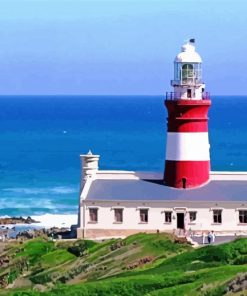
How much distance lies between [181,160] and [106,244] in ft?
19.8

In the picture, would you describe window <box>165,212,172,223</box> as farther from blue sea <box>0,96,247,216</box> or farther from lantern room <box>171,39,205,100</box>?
blue sea <box>0,96,247,216</box>

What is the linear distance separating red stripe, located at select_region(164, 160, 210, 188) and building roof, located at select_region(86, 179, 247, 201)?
262 millimetres

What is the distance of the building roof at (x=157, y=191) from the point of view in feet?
150

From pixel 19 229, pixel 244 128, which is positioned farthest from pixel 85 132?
pixel 19 229

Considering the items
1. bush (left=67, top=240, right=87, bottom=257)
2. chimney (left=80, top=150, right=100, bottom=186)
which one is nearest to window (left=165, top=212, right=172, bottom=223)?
bush (left=67, top=240, right=87, bottom=257)

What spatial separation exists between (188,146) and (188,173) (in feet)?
3.63

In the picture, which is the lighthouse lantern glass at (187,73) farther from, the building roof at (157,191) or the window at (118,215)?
the window at (118,215)

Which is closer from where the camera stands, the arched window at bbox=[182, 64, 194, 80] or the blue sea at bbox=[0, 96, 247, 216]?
the arched window at bbox=[182, 64, 194, 80]

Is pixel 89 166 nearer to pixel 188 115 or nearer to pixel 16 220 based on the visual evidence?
pixel 188 115

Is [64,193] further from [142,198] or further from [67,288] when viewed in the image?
[67,288]

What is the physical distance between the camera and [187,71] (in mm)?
46781

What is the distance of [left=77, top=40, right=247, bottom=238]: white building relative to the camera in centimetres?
4525

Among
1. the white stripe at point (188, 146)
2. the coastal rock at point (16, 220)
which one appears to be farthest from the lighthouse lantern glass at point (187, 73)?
the coastal rock at point (16, 220)

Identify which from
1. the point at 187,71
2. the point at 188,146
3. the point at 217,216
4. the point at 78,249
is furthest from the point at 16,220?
the point at 78,249
